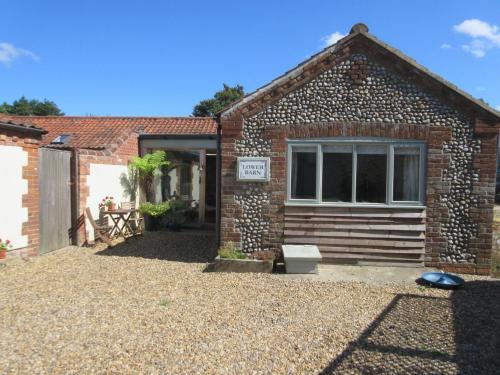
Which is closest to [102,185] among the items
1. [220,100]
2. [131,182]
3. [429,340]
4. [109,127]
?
[131,182]

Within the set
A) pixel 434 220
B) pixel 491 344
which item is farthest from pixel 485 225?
pixel 491 344

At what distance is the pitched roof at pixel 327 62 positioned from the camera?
275 inches

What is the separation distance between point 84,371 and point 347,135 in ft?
20.1

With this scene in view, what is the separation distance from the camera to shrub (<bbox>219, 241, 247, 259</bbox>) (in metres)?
7.38

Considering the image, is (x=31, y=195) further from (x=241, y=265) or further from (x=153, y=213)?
(x=241, y=265)

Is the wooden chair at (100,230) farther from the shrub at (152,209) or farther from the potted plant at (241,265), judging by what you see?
the potted plant at (241,265)

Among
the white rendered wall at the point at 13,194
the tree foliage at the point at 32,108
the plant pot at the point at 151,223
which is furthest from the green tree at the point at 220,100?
the white rendered wall at the point at 13,194

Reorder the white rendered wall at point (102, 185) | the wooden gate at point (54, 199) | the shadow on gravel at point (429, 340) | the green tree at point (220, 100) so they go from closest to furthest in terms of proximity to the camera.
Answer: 1. the shadow on gravel at point (429, 340)
2. the wooden gate at point (54, 199)
3. the white rendered wall at point (102, 185)
4. the green tree at point (220, 100)

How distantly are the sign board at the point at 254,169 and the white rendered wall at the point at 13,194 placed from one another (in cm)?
462

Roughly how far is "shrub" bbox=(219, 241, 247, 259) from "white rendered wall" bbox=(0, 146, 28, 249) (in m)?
4.30

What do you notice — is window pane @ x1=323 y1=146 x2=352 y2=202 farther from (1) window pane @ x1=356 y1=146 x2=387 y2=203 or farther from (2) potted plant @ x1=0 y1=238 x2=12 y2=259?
(2) potted plant @ x1=0 y1=238 x2=12 y2=259

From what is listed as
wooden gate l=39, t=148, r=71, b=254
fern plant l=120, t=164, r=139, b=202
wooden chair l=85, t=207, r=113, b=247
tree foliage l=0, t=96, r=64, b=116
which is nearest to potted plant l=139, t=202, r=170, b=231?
fern plant l=120, t=164, r=139, b=202

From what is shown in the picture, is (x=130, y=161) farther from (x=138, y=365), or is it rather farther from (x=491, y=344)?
(x=491, y=344)

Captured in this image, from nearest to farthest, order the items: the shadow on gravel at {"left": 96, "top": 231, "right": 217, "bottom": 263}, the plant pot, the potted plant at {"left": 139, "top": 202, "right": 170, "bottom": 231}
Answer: the shadow on gravel at {"left": 96, "top": 231, "right": 217, "bottom": 263} → the potted plant at {"left": 139, "top": 202, "right": 170, "bottom": 231} → the plant pot
